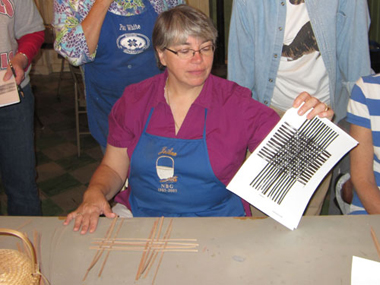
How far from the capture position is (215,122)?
1.45m

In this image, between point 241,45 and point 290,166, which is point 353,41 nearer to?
point 241,45

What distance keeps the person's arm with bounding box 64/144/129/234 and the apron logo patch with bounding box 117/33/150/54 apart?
0.59 m

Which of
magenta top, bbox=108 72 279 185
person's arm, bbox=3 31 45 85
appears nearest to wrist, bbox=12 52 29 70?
person's arm, bbox=3 31 45 85

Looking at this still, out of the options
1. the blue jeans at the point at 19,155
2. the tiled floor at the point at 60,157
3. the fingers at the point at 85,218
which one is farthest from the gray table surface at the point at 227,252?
the tiled floor at the point at 60,157

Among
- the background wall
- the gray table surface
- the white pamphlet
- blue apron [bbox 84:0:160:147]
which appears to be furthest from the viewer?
the background wall

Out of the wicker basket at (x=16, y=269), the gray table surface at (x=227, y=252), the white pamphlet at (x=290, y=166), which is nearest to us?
the wicker basket at (x=16, y=269)

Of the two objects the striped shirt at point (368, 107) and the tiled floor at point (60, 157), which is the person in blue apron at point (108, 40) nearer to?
the striped shirt at point (368, 107)

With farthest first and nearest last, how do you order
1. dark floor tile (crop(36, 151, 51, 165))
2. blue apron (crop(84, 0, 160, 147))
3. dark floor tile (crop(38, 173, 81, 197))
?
1. dark floor tile (crop(36, 151, 51, 165))
2. dark floor tile (crop(38, 173, 81, 197))
3. blue apron (crop(84, 0, 160, 147))

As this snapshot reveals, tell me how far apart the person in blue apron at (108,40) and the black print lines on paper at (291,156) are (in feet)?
3.31

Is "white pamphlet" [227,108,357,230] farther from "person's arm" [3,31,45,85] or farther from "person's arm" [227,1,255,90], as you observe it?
"person's arm" [3,31,45,85]

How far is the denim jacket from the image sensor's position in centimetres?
181

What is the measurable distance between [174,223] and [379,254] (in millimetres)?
554

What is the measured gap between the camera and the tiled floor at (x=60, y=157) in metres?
3.05

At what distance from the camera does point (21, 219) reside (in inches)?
49.6
